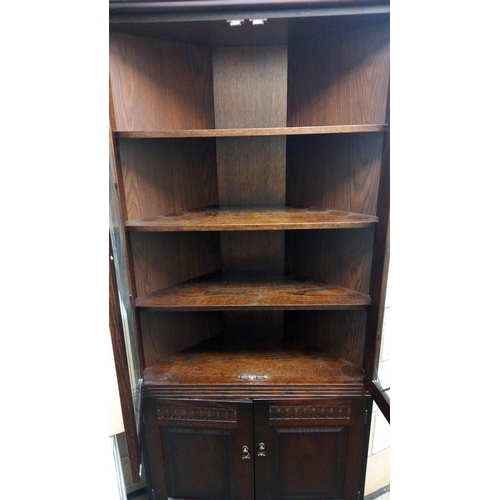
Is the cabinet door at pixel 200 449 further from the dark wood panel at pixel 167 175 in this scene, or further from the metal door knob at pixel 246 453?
the dark wood panel at pixel 167 175

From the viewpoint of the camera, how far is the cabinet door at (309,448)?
1073mm

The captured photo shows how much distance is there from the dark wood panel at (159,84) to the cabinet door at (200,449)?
0.91 meters

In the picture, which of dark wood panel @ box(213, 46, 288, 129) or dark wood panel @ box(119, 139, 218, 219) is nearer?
dark wood panel @ box(119, 139, 218, 219)

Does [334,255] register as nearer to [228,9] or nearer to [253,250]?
[253,250]

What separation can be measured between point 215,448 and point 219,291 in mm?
514

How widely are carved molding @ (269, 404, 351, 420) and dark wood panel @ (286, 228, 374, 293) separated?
0.39 m

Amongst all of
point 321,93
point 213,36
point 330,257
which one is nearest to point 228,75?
point 213,36

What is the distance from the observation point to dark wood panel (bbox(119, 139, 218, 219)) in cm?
103

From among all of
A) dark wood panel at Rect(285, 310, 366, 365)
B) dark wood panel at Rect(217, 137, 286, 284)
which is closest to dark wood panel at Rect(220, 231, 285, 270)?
dark wood panel at Rect(217, 137, 286, 284)

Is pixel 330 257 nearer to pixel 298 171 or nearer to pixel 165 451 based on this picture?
pixel 298 171

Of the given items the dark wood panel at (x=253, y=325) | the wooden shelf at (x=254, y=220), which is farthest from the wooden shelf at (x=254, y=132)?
the dark wood panel at (x=253, y=325)

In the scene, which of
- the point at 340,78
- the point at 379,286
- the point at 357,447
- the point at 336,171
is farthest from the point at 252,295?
the point at 340,78

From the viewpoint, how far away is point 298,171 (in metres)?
1.27

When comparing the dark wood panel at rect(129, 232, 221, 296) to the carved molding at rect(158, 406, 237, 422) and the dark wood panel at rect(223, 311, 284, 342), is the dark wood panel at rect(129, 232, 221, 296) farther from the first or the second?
the carved molding at rect(158, 406, 237, 422)
